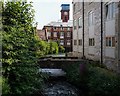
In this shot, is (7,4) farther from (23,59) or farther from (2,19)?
(23,59)

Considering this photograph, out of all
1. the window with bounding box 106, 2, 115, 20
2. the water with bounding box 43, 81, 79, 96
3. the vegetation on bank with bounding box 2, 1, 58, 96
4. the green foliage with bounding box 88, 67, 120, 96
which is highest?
the window with bounding box 106, 2, 115, 20

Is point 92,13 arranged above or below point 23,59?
above

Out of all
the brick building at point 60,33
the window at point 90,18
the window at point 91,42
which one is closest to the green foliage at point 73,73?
the window at point 91,42

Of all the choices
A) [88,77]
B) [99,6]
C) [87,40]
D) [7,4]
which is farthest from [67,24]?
[7,4]

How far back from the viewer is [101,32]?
24.1m

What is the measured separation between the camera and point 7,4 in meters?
13.9

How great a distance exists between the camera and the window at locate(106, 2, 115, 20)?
70.0ft

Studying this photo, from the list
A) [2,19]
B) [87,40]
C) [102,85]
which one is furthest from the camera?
[87,40]

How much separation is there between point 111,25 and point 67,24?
52890mm

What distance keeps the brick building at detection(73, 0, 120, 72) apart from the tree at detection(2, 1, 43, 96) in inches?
320

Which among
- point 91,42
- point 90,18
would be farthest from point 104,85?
point 90,18

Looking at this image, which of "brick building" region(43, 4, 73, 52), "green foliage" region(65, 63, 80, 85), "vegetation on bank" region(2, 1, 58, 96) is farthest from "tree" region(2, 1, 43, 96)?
"brick building" region(43, 4, 73, 52)

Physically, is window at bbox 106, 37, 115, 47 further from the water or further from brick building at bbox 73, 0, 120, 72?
the water

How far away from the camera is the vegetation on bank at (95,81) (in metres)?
16.2
